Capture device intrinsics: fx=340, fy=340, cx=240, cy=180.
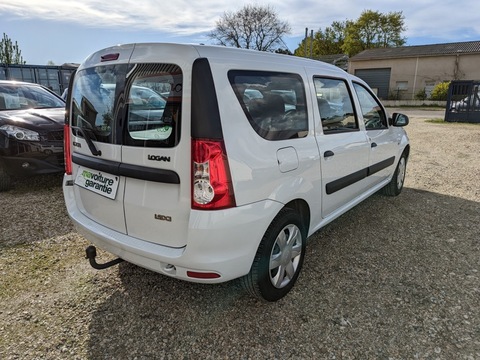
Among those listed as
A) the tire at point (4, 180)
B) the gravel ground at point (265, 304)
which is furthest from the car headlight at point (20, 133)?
the gravel ground at point (265, 304)

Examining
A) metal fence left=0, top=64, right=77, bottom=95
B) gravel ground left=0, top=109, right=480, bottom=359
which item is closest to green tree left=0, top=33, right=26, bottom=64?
metal fence left=0, top=64, right=77, bottom=95

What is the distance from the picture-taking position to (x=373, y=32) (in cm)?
4762

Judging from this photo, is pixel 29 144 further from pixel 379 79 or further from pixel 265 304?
pixel 379 79

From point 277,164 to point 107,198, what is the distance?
119 cm

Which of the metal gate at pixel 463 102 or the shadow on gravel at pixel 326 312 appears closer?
the shadow on gravel at pixel 326 312

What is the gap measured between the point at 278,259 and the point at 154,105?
137 cm

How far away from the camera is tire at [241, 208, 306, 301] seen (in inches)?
89.7

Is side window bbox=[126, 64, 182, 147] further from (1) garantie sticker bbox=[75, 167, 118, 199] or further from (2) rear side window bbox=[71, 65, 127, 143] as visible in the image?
(1) garantie sticker bbox=[75, 167, 118, 199]

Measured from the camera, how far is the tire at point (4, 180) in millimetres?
4875

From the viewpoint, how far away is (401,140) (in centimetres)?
457

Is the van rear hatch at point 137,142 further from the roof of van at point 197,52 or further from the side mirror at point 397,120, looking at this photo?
the side mirror at point 397,120

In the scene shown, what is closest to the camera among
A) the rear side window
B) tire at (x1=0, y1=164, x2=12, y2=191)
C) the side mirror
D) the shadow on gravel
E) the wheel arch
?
the shadow on gravel

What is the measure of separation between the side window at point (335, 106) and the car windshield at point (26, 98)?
4871 millimetres

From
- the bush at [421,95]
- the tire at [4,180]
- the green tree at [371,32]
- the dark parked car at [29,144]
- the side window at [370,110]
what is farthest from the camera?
the green tree at [371,32]
